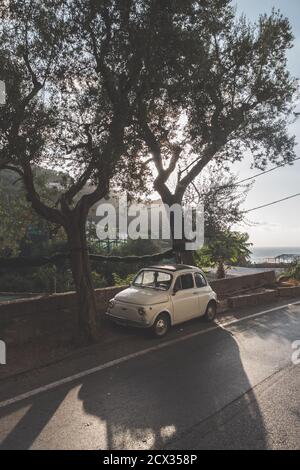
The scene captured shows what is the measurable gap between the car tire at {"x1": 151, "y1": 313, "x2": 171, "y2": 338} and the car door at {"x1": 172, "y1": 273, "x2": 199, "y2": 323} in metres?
0.38

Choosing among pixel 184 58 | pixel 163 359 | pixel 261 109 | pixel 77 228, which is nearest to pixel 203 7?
pixel 184 58

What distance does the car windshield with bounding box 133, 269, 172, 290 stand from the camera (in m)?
11.0

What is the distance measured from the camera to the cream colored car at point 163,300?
397 inches

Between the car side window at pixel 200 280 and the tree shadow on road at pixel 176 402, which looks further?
the car side window at pixel 200 280

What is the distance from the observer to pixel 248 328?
452 inches

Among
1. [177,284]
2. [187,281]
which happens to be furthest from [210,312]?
[177,284]

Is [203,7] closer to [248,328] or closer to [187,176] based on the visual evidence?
[187,176]

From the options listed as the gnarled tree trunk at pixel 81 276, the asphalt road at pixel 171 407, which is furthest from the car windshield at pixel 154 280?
the asphalt road at pixel 171 407

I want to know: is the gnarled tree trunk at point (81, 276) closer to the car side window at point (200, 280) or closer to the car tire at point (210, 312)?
the car side window at point (200, 280)

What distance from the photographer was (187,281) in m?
11.5

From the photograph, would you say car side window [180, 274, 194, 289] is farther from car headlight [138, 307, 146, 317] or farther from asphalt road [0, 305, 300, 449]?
asphalt road [0, 305, 300, 449]
